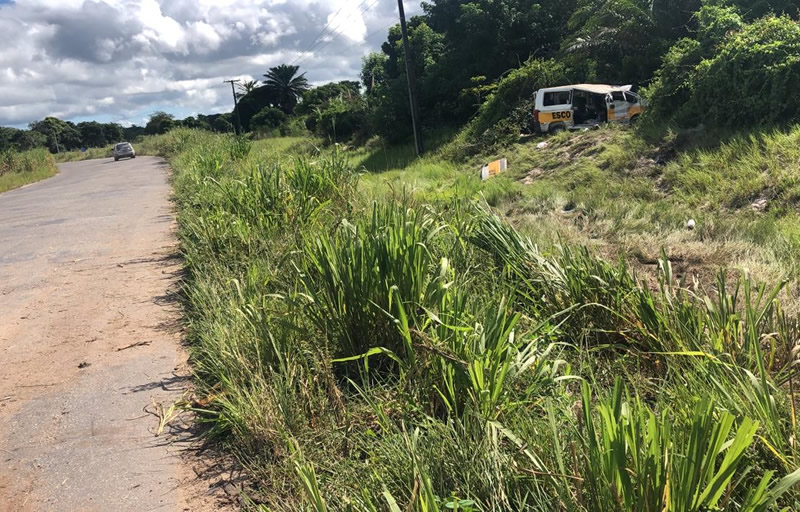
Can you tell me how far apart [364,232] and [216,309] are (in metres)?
1.25

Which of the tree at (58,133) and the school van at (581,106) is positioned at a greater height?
the tree at (58,133)

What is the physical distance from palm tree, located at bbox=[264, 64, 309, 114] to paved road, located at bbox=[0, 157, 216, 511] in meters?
69.1

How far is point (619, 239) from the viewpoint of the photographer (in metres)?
6.87

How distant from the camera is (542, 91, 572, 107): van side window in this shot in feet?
58.2

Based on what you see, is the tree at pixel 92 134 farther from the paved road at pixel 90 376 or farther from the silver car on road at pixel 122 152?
the paved road at pixel 90 376

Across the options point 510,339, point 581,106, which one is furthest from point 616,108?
point 510,339

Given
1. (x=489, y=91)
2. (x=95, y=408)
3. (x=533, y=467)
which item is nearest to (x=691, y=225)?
(x=533, y=467)

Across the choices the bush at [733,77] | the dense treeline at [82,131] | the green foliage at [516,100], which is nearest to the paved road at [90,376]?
the bush at [733,77]

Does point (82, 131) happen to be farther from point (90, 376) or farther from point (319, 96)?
point (90, 376)

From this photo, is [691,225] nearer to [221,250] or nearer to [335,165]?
[335,165]

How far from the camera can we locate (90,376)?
12.0 feet

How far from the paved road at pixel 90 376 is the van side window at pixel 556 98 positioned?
528 inches

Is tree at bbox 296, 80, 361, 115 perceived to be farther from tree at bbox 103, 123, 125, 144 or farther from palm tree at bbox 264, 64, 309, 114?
tree at bbox 103, 123, 125, 144

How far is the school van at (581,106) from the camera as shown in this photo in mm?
16750
